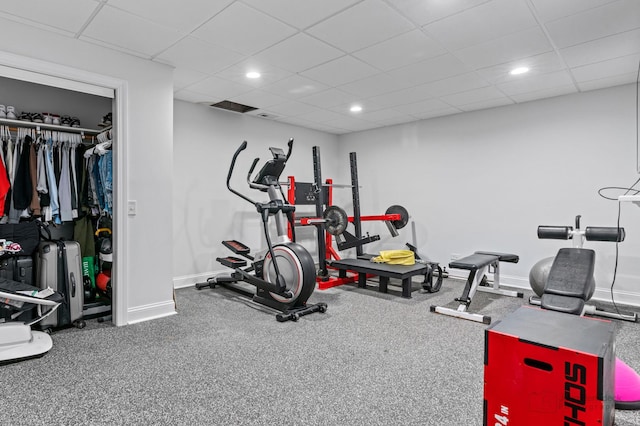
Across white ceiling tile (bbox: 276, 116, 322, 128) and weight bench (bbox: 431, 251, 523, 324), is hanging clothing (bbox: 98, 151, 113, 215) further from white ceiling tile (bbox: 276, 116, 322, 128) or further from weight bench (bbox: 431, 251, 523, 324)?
weight bench (bbox: 431, 251, 523, 324)

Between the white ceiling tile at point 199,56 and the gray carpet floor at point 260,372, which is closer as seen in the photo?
the gray carpet floor at point 260,372

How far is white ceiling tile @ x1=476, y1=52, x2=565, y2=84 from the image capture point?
134 inches

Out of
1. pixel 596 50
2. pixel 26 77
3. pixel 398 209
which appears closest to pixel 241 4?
pixel 26 77

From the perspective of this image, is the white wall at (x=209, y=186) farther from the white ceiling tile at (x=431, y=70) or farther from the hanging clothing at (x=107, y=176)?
the white ceiling tile at (x=431, y=70)

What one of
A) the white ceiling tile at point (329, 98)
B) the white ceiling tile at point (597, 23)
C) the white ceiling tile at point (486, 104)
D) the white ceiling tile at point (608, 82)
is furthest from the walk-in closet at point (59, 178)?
the white ceiling tile at point (608, 82)

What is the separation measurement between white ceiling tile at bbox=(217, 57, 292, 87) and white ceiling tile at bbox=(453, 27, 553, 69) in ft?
5.81

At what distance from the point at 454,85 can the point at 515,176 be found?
1.75 m

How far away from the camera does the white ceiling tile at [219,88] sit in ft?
13.3

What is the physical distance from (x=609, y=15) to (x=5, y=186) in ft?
16.5

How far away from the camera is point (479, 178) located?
17.6 ft

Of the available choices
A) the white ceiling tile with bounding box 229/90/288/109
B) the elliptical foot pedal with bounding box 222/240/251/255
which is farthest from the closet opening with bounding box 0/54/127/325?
the white ceiling tile with bounding box 229/90/288/109

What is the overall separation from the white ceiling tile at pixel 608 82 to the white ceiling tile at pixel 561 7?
1977mm

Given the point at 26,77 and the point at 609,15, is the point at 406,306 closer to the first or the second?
the point at 609,15

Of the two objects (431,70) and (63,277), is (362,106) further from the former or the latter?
(63,277)
